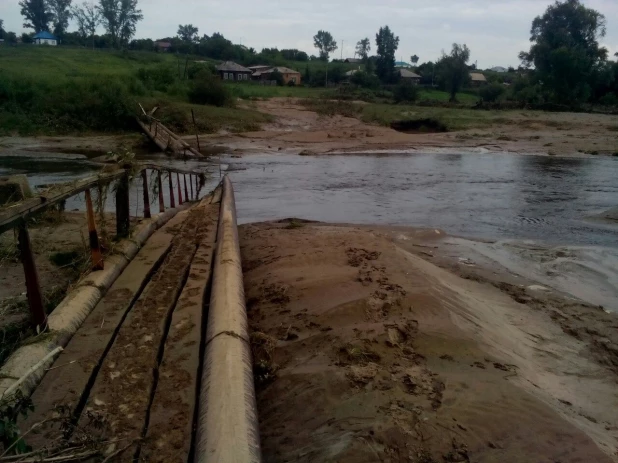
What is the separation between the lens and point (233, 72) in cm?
6575

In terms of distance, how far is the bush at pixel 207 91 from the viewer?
134 feet

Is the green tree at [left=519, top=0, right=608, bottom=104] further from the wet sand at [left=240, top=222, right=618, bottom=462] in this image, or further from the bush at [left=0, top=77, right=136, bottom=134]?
the wet sand at [left=240, top=222, right=618, bottom=462]

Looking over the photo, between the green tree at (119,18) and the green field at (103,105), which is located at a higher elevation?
the green tree at (119,18)

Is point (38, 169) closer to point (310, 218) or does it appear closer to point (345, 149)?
point (310, 218)

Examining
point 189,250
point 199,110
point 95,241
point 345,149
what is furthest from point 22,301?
point 199,110

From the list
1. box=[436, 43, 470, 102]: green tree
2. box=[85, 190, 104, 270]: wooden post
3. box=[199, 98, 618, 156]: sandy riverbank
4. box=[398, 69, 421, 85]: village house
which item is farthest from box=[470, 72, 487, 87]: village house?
box=[85, 190, 104, 270]: wooden post

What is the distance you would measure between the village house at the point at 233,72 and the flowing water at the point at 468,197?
131 feet

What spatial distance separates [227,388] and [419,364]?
167 cm

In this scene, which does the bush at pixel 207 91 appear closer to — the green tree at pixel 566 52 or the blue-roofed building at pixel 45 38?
the green tree at pixel 566 52

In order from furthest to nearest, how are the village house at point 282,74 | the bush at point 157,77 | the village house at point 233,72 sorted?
the village house at point 282,74 → the village house at point 233,72 → the bush at point 157,77

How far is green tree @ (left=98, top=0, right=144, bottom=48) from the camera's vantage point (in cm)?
7694

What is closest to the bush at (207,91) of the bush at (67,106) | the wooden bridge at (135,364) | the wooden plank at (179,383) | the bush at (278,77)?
the bush at (67,106)

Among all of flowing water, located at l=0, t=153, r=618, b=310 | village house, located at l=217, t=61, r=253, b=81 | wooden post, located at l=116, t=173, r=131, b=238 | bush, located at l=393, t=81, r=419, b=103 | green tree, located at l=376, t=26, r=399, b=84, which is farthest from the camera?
green tree, located at l=376, t=26, r=399, b=84

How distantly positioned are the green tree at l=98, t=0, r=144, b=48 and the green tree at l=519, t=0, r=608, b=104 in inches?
2086
